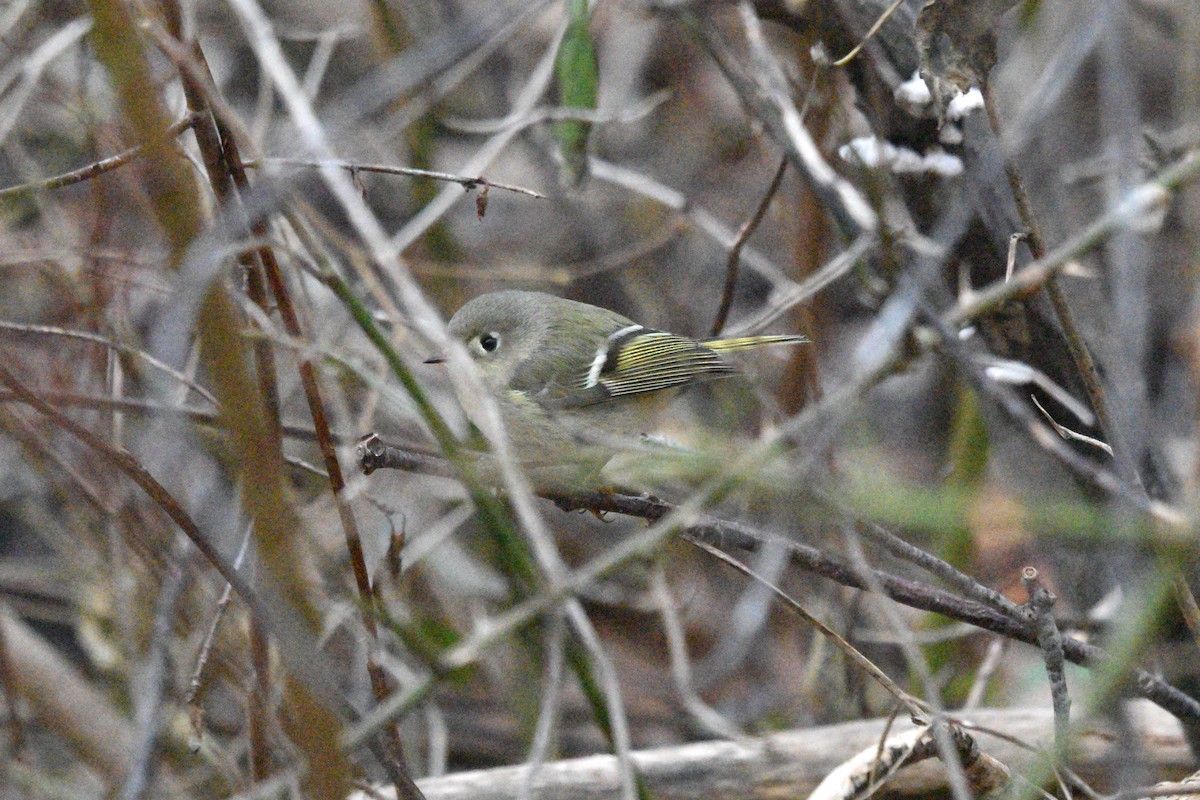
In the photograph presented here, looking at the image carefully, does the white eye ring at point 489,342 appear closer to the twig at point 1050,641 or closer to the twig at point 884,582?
the twig at point 884,582

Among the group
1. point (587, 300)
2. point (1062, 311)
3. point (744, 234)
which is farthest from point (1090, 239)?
point (587, 300)

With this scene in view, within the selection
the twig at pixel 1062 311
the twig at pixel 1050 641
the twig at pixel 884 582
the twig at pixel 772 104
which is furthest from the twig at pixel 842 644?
the twig at pixel 772 104

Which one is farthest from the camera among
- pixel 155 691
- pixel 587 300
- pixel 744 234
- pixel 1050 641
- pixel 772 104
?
pixel 587 300

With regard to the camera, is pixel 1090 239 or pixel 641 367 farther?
pixel 641 367

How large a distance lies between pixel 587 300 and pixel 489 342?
1925 mm

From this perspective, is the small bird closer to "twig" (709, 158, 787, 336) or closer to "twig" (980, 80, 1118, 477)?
"twig" (709, 158, 787, 336)

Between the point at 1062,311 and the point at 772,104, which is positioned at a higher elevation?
the point at 772,104

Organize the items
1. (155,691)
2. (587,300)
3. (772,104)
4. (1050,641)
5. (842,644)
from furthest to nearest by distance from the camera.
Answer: (587,300), (772,104), (155,691), (842,644), (1050,641)

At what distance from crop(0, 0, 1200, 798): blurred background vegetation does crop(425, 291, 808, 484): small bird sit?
23 centimetres

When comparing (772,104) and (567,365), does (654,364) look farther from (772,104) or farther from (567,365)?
(772,104)

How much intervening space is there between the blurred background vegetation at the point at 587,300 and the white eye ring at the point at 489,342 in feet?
0.84

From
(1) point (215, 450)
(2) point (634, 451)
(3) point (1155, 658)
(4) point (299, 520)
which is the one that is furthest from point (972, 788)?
(1) point (215, 450)

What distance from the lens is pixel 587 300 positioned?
4.85 m

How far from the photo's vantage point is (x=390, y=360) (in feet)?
4.31
